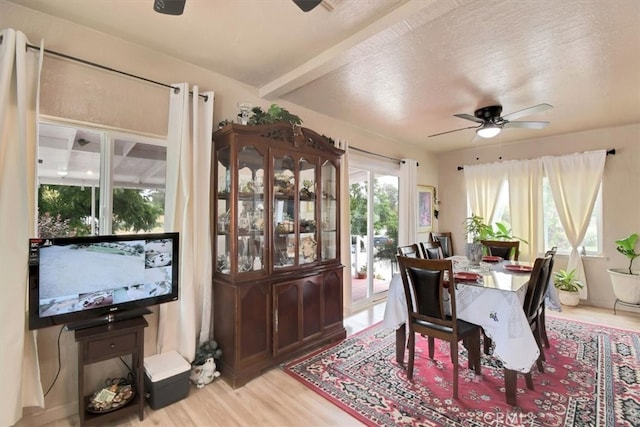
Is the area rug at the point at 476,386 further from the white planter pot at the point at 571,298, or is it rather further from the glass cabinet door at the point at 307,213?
the white planter pot at the point at 571,298

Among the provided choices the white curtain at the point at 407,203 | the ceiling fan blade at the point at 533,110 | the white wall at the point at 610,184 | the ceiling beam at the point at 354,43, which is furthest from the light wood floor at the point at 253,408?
the white wall at the point at 610,184

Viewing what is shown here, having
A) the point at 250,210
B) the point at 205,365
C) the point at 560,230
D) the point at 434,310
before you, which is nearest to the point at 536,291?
the point at 434,310

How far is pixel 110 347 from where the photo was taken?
1.92 meters

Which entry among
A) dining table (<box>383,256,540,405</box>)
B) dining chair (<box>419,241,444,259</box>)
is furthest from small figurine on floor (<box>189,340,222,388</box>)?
dining chair (<box>419,241,444,259</box>)

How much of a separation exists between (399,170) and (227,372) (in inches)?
152

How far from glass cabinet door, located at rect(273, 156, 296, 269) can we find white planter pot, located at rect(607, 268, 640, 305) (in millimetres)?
4351

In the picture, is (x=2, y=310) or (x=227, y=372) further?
Result: (x=227, y=372)

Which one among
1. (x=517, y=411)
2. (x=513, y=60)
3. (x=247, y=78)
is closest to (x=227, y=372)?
(x=517, y=411)

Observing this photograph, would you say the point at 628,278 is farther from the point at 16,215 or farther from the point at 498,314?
the point at 16,215

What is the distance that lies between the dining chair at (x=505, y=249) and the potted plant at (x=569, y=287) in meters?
1.31

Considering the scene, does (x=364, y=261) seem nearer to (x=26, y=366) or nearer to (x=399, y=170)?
(x=399, y=170)

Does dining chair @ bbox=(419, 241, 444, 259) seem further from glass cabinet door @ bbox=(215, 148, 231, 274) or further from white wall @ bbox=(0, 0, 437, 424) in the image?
white wall @ bbox=(0, 0, 437, 424)

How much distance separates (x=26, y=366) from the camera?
1.81m

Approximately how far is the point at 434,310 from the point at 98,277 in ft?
7.61
